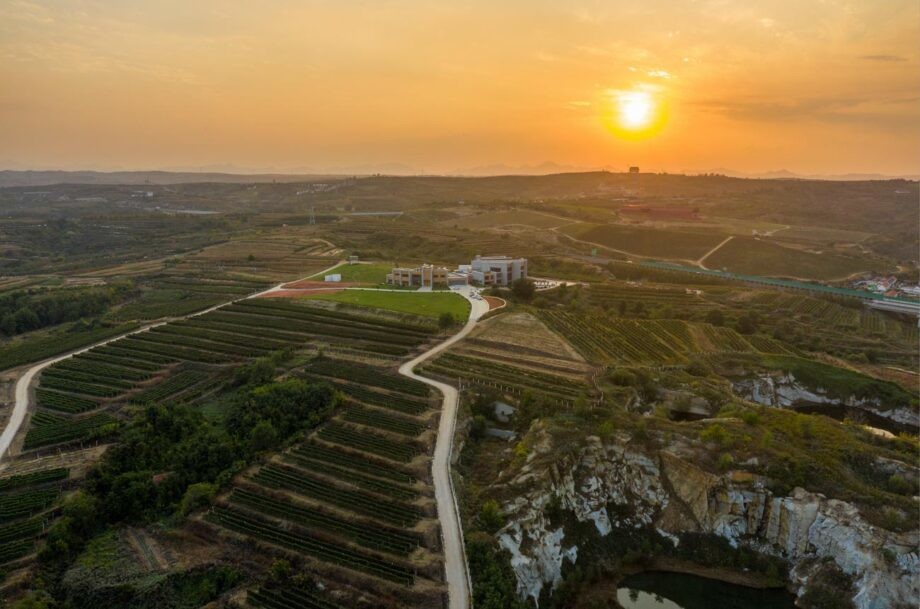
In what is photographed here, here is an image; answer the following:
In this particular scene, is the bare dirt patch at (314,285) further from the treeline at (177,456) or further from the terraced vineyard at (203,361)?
the treeline at (177,456)

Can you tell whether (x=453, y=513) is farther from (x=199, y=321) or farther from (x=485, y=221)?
(x=485, y=221)

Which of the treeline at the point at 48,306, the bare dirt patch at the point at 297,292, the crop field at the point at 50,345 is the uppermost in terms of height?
the bare dirt patch at the point at 297,292

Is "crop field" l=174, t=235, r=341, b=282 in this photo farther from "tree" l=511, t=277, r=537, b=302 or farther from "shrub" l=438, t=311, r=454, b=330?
"tree" l=511, t=277, r=537, b=302

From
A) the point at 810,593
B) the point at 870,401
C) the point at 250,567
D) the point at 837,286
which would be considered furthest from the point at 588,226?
the point at 250,567

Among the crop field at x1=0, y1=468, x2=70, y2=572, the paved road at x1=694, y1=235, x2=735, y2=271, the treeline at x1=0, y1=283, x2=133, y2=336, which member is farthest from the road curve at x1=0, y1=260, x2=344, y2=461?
the paved road at x1=694, y1=235, x2=735, y2=271

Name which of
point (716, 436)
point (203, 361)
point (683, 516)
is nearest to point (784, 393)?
point (716, 436)

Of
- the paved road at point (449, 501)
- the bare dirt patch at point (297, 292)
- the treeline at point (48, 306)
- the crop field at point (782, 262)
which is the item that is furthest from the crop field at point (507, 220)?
the paved road at point (449, 501)
